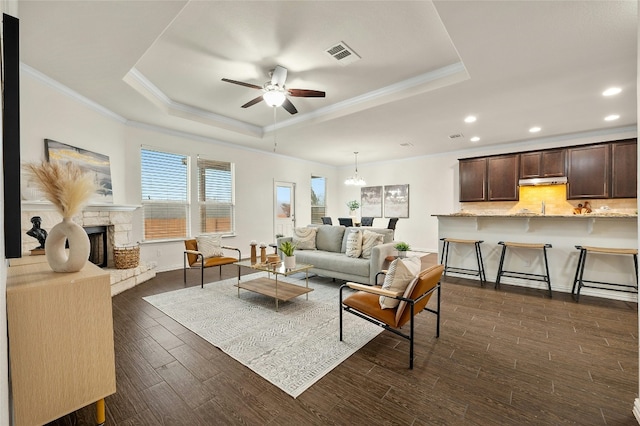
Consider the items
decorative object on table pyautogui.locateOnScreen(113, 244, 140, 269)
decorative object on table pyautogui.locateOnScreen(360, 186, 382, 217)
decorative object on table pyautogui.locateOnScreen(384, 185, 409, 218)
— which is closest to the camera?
decorative object on table pyautogui.locateOnScreen(113, 244, 140, 269)

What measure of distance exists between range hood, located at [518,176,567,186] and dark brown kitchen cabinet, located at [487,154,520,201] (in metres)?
0.17

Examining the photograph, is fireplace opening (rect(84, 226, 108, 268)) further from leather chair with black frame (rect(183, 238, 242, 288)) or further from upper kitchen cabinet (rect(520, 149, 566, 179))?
upper kitchen cabinet (rect(520, 149, 566, 179))

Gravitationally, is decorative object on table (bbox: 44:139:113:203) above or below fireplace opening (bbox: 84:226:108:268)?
above

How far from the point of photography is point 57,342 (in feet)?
4.76

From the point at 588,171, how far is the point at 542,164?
78cm

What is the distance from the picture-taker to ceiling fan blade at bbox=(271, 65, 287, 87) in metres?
3.42

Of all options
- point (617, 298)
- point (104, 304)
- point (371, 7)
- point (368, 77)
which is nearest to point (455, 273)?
point (617, 298)

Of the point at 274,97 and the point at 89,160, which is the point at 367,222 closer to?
the point at 274,97

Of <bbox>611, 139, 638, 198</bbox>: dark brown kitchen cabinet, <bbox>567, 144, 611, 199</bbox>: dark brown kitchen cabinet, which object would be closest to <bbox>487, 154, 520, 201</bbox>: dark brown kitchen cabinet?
<bbox>567, 144, 611, 199</bbox>: dark brown kitchen cabinet

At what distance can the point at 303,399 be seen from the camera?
6.08 ft

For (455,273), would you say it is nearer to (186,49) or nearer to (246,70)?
(246,70)

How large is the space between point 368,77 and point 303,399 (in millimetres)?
3725

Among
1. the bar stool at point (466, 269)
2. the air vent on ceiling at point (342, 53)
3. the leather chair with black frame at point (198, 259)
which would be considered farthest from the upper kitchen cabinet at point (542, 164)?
the leather chair with black frame at point (198, 259)

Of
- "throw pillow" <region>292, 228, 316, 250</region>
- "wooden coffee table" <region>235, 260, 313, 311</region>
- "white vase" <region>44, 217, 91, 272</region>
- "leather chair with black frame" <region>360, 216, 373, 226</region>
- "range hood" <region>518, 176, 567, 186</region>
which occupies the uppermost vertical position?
"range hood" <region>518, 176, 567, 186</region>
